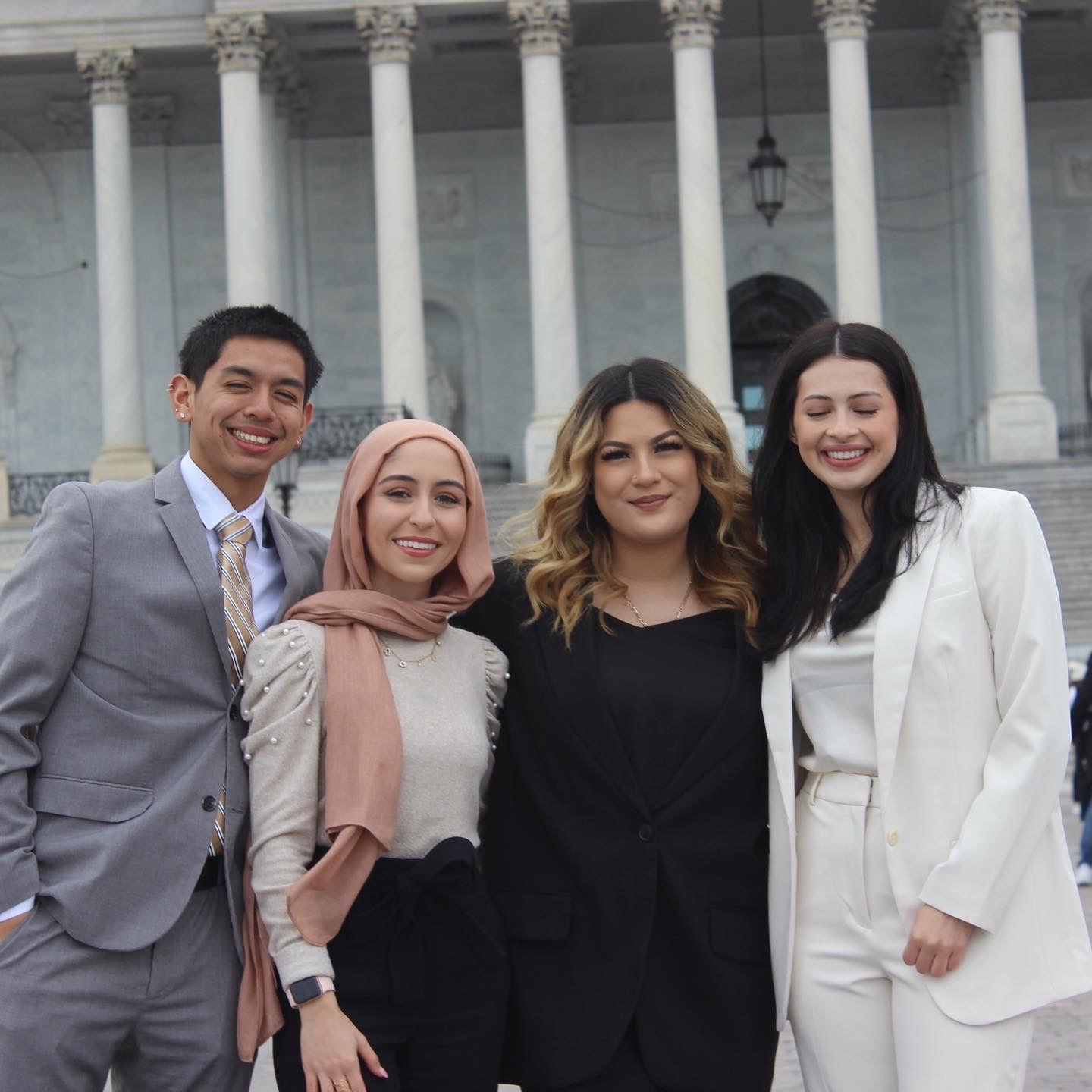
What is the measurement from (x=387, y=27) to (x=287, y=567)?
935 inches

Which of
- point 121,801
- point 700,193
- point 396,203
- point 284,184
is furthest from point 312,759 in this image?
point 284,184

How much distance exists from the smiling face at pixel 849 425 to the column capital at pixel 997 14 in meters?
24.6

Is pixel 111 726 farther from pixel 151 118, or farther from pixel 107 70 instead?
pixel 151 118

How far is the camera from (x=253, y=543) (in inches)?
177

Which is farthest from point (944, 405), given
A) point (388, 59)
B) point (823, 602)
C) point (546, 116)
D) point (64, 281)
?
point (823, 602)

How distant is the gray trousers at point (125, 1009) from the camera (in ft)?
12.8

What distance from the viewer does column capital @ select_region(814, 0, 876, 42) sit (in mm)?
26688

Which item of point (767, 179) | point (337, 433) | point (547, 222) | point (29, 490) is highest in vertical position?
point (767, 179)

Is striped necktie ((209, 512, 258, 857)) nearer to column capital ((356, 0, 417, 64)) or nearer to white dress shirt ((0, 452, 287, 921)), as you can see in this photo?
white dress shirt ((0, 452, 287, 921))

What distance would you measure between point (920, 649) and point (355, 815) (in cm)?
146

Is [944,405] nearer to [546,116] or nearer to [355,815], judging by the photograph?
[546,116]

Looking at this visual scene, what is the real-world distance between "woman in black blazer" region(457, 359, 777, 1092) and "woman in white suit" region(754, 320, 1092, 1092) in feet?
0.42

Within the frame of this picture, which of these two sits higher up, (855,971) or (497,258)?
(497,258)

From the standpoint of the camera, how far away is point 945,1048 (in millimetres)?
3918
